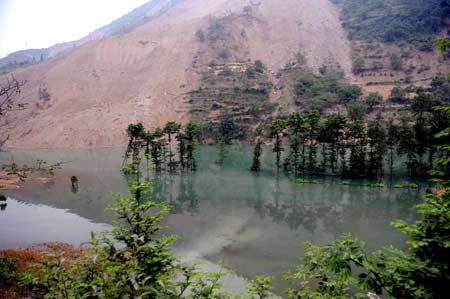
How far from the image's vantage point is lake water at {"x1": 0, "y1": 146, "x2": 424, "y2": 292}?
20781mm

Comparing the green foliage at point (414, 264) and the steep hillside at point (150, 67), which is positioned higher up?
the steep hillside at point (150, 67)

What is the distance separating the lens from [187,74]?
102 m

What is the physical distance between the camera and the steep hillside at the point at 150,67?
8731cm

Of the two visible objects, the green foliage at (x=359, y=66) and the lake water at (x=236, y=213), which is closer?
the lake water at (x=236, y=213)

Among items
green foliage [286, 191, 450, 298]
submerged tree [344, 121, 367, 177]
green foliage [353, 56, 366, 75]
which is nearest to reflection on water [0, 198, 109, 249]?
green foliage [286, 191, 450, 298]

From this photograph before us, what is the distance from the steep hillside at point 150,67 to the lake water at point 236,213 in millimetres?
45272

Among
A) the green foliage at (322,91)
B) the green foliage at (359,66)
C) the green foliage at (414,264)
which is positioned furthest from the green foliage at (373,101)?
the green foliage at (414,264)

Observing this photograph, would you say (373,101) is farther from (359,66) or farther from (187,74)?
(187,74)

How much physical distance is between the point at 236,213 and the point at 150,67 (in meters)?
88.5

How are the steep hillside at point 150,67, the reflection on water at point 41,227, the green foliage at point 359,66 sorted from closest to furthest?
the reflection on water at point 41,227, the steep hillside at point 150,67, the green foliage at point 359,66

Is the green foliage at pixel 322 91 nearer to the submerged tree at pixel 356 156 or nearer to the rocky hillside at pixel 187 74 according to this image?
the rocky hillside at pixel 187 74

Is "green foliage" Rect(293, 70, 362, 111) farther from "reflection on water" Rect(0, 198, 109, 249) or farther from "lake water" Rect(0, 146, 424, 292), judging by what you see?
"reflection on water" Rect(0, 198, 109, 249)

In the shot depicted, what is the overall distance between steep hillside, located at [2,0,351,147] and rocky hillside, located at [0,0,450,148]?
1.05ft

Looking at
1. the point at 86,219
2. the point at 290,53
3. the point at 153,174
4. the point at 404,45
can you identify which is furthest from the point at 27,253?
the point at 404,45
